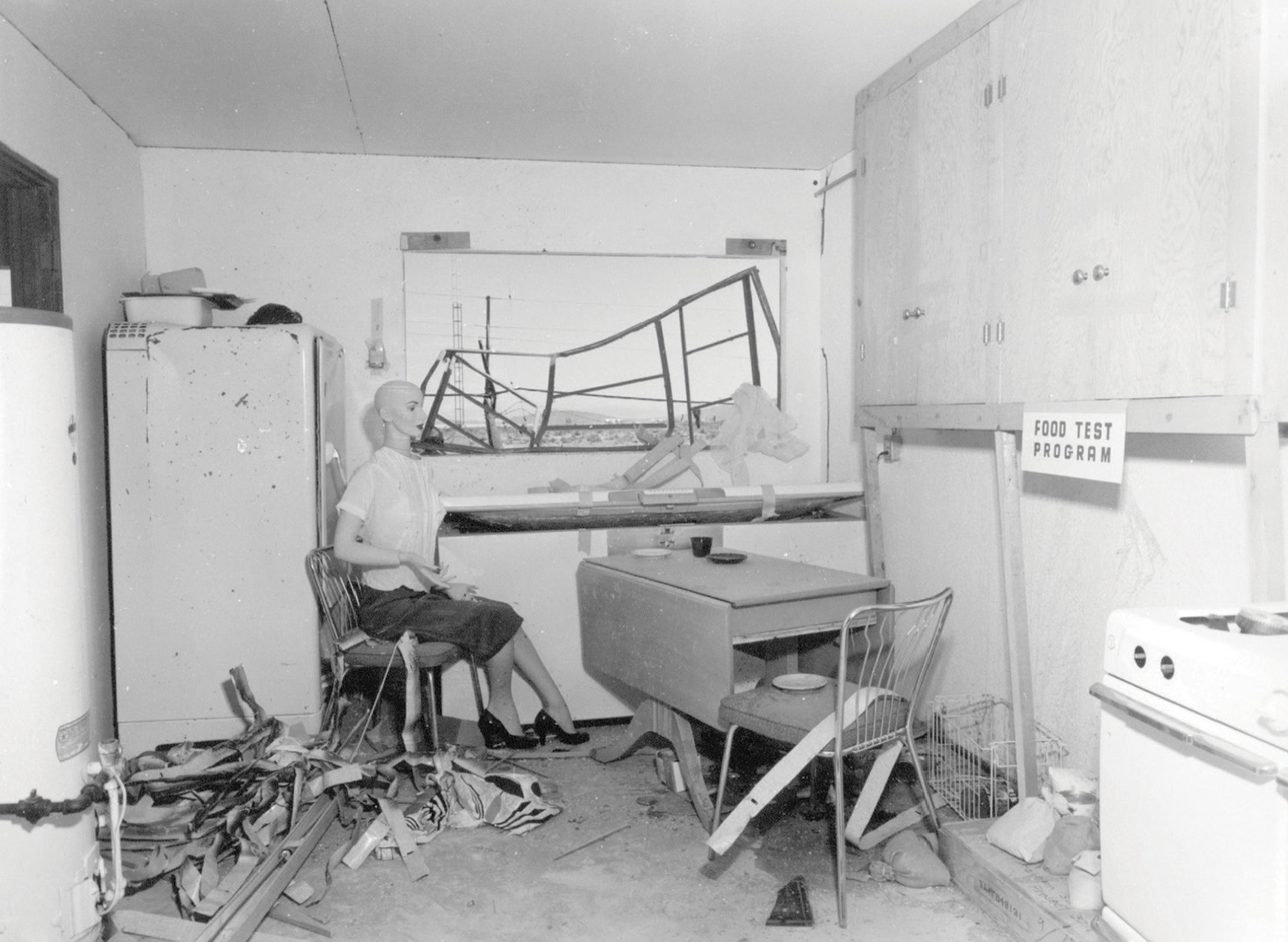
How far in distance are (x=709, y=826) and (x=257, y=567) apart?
184cm

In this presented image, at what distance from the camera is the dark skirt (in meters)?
3.41

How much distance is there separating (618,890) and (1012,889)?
1.02 meters

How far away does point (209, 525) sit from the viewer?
3.52m

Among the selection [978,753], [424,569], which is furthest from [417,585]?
[978,753]

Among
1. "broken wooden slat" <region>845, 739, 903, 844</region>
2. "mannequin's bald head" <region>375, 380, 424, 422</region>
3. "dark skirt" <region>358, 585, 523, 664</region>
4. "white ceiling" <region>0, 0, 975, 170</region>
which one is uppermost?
"white ceiling" <region>0, 0, 975, 170</region>

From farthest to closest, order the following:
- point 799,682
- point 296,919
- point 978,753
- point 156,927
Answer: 1. point 978,753
2. point 799,682
3. point 296,919
4. point 156,927

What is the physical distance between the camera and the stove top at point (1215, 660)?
1.50 metres

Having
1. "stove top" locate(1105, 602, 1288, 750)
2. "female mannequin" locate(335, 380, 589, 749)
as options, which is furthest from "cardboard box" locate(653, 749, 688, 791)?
"stove top" locate(1105, 602, 1288, 750)

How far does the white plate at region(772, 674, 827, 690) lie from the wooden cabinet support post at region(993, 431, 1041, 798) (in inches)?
21.7

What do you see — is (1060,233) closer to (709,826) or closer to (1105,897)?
(1105,897)

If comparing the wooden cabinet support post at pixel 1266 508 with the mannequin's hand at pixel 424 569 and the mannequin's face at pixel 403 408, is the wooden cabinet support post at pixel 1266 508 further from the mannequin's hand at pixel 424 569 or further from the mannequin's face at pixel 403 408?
the mannequin's face at pixel 403 408

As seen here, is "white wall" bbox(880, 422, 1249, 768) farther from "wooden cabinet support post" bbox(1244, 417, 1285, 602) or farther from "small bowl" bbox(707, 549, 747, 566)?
"small bowl" bbox(707, 549, 747, 566)

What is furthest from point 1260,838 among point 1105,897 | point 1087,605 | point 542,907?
point 542,907

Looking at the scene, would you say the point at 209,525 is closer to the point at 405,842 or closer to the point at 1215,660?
the point at 405,842
